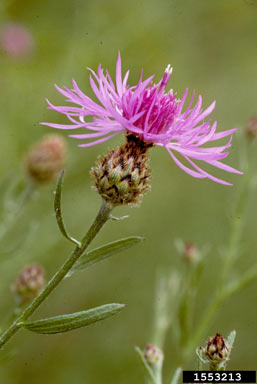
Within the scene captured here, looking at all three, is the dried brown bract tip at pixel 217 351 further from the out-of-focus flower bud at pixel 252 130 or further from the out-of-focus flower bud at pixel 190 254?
the out-of-focus flower bud at pixel 252 130

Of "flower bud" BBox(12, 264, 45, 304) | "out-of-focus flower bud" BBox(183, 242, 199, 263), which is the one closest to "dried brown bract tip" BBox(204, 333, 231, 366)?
"flower bud" BBox(12, 264, 45, 304)

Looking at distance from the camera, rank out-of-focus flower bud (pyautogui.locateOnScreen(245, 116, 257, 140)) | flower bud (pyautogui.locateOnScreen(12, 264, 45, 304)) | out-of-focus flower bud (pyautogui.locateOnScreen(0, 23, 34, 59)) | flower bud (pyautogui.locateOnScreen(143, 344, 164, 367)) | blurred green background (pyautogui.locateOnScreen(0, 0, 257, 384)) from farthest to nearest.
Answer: out-of-focus flower bud (pyautogui.locateOnScreen(0, 23, 34, 59)), blurred green background (pyautogui.locateOnScreen(0, 0, 257, 384)), out-of-focus flower bud (pyautogui.locateOnScreen(245, 116, 257, 140)), flower bud (pyautogui.locateOnScreen(12, 264, 45, 304)), flower bud (pyautogui.locateOnScreen(143, 344, 164, 367))

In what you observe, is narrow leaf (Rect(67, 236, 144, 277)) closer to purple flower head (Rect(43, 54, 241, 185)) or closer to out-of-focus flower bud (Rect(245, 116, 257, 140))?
purple flower head (Rect(43, 54, 241, 185))

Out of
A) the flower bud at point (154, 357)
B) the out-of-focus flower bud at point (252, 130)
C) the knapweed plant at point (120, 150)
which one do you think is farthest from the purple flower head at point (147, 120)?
the out-of-focus flower bud at point (252, 130)

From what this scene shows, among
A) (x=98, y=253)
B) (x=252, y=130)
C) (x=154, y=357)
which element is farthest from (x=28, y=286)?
(x=252, y=130)

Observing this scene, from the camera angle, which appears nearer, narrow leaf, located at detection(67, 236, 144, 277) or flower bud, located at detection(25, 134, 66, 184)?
narrow leaf, located at detection(67, 236, 144, 277)

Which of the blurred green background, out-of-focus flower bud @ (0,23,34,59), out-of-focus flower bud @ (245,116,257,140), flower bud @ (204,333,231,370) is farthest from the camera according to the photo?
out-of-focus flower bud @ (0,23,34,59)
